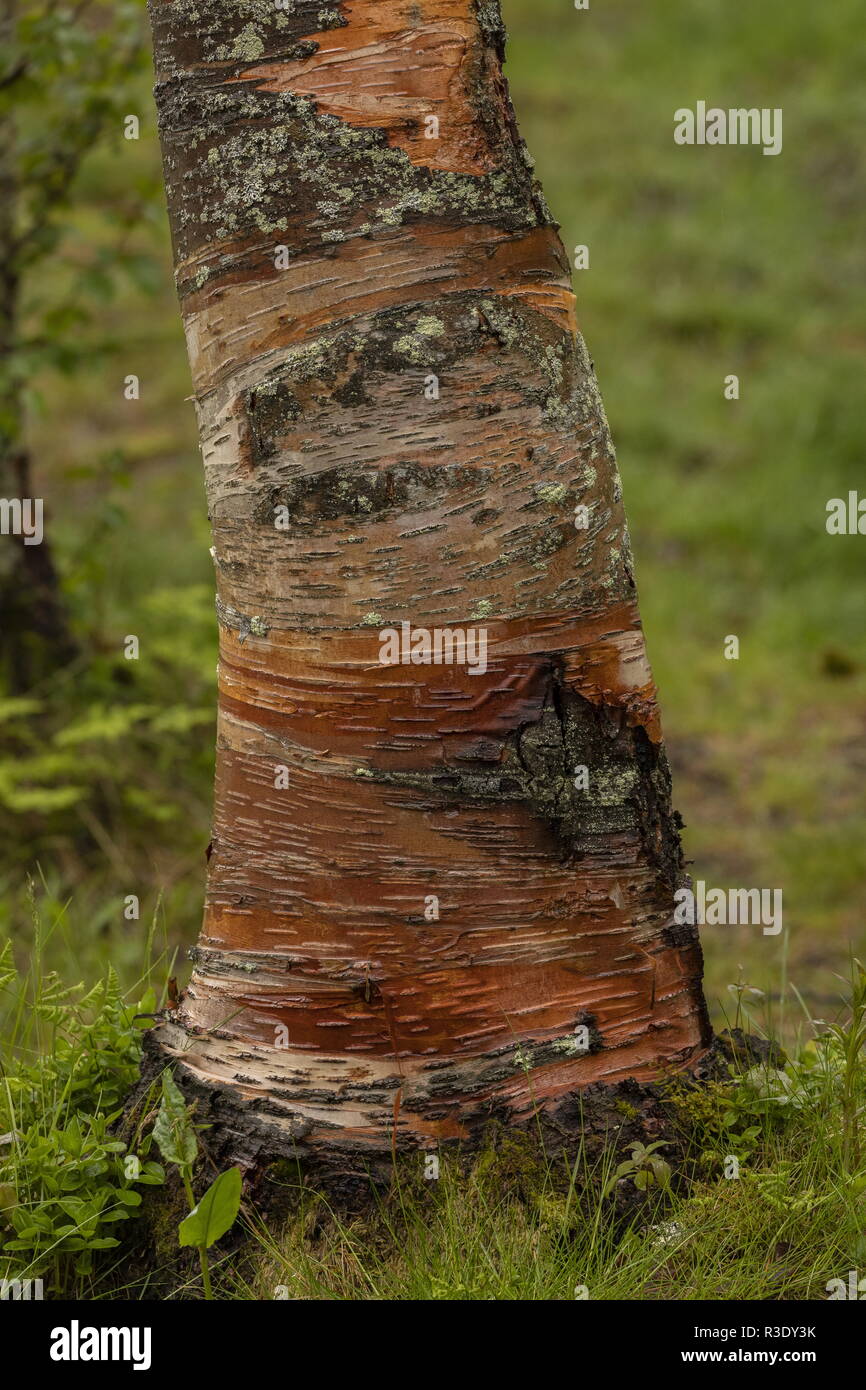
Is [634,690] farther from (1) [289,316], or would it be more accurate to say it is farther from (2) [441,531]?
(1) [289,316]

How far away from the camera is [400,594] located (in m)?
1.86

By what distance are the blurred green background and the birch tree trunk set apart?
1.38ft

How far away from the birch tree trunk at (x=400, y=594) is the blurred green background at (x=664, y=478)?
42 centimetres

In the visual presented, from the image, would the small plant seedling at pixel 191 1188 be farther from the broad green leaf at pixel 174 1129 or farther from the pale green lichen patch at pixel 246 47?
the pale green lichen patch at pixel 246 47

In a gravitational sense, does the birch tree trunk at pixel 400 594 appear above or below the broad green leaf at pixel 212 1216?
above

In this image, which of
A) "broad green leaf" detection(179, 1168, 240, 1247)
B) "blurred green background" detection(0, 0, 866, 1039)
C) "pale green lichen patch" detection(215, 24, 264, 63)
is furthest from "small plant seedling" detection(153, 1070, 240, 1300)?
"pale green lichen patch" detection(215, 24, 264, 63)

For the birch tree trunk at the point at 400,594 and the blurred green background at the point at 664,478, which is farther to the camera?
the blurred green background at the point at 664,478

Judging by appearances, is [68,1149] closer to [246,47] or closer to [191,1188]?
[191,1188]

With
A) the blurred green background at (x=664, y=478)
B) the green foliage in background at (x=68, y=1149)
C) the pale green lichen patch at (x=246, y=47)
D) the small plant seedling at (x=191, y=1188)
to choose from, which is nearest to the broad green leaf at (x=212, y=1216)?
the small plant seedling at (x=191, y=1188)

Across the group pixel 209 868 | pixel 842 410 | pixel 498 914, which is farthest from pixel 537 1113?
pixel 842 410

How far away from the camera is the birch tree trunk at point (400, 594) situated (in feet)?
6.03

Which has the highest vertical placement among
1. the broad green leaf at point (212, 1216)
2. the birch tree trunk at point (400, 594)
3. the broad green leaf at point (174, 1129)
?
the birch tree trunk at point (400, 594)

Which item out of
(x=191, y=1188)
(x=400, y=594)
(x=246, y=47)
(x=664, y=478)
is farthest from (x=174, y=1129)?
(x=664, y=478)

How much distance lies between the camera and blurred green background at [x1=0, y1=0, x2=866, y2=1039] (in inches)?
158
